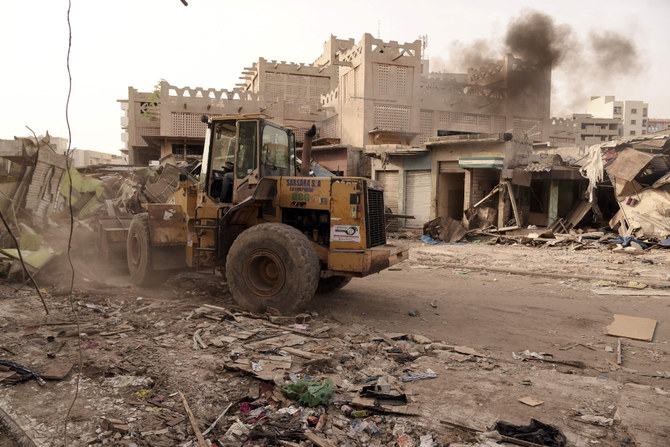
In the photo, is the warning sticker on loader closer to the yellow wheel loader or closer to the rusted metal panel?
the yellow wheel loader

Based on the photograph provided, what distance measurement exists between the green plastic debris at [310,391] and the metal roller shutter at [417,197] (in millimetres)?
16024

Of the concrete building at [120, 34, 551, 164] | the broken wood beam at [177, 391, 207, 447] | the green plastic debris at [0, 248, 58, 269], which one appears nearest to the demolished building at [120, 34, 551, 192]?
the concrete building at [120, 34, 551, 164]

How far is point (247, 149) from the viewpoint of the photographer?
22.3ft

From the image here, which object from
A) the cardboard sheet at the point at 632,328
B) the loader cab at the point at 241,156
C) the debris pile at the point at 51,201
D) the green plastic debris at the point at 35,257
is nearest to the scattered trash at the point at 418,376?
the cardboard sheet at the point at 632,328

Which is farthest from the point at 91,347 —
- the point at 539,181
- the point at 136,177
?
the point at 539,181

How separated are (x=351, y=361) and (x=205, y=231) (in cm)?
340

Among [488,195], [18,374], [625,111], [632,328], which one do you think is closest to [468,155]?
[488,195]

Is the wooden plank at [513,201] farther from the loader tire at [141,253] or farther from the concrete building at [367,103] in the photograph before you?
the loader tire at [141,253]

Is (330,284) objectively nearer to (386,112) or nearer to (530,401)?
(530,401)

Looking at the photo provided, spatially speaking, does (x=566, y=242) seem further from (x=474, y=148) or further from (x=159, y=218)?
(x=159, y=218)

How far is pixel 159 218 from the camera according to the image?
7.57 metres

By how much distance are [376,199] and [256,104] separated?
1911 centimetres

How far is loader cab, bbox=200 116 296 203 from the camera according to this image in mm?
6734

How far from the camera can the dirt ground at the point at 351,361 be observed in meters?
3.36
